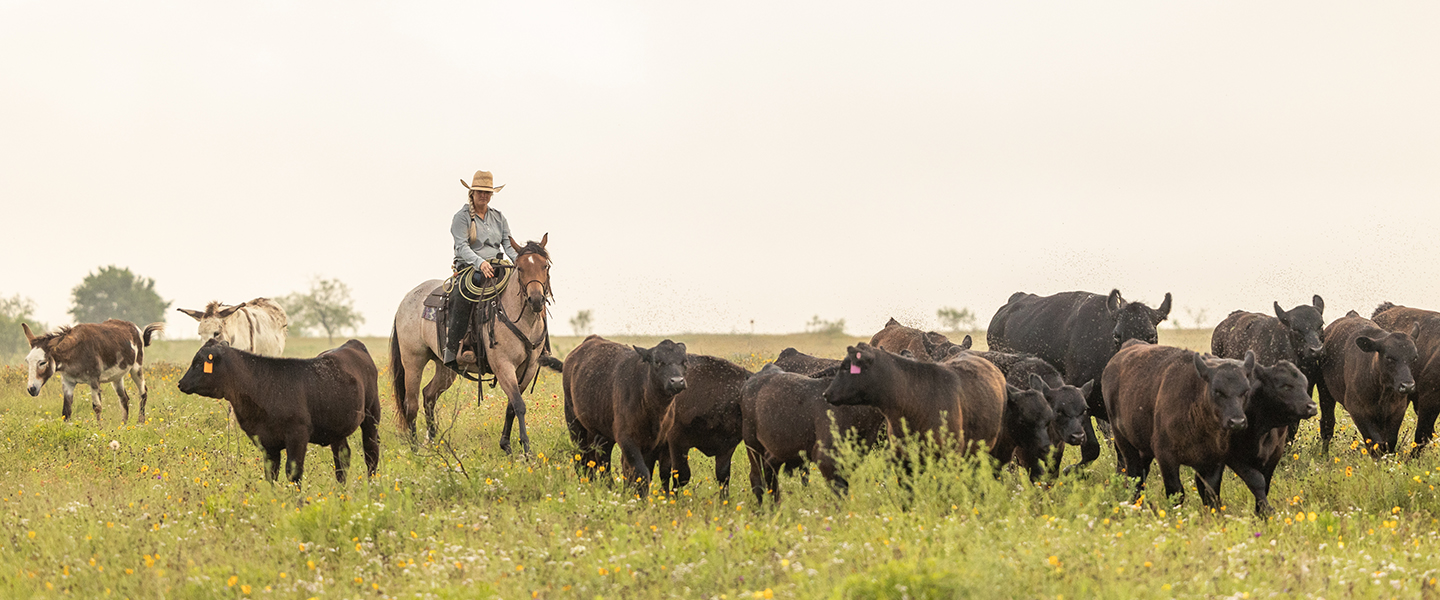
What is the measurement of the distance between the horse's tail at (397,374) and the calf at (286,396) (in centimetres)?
387

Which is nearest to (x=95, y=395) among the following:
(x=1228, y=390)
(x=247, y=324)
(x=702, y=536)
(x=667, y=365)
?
(x=247, y=324)

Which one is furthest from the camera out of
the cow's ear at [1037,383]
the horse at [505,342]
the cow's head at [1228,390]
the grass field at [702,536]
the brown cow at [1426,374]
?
the horse at [505,342]

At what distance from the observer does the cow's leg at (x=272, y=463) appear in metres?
9.57

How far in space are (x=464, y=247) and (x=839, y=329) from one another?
98.3 ft

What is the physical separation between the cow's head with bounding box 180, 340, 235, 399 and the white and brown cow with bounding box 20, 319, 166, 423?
24.8 ft

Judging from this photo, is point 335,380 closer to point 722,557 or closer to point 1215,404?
point 722,557

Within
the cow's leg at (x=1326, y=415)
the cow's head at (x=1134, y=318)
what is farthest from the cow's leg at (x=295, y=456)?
the cow's leg at (x=1326, y=415)

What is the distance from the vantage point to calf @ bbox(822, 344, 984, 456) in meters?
8.05

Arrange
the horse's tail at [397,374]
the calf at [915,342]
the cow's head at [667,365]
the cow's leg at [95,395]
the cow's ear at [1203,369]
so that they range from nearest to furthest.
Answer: the cow's ear at [1203,369] < the cow's head at [667,365] < the calf at [915,342] < the horse's tail at [397,374] < the cow's leg at [95,395]

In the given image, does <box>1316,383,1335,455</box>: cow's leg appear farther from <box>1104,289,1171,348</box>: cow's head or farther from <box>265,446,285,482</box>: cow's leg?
<box>265,446,285,482</box>: cow's leg

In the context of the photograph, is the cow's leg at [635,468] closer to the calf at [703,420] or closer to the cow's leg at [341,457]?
the calf at [703,420]

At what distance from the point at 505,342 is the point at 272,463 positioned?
11.1 ft

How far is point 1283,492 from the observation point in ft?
29.6

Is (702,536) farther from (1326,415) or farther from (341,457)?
(1326,415)
